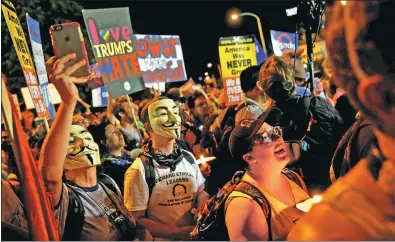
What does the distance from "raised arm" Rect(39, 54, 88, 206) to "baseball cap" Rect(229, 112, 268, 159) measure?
99 centimetres

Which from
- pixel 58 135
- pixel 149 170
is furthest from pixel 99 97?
pixel 58 135

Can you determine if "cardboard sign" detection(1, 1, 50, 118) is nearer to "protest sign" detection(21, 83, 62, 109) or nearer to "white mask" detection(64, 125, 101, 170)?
"white mask" detection(64, 125, 101, 170)

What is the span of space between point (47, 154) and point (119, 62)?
4576mm

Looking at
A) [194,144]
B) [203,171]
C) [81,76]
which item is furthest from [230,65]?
[81,76]

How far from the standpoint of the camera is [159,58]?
35.3 feet

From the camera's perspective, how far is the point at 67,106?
3.55 metres

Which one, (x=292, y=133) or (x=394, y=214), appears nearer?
(x=394, y=214)

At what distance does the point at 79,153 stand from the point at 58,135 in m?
0.76

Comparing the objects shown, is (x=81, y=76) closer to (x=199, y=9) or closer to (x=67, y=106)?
(x=67, y=106)

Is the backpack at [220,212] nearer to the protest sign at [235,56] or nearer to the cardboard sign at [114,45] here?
the cardboard sign at [114,45]

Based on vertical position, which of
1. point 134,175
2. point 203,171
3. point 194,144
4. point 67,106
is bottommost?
point 194,144

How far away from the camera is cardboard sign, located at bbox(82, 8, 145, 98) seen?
25.5ft

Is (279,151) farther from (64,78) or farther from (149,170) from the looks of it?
(149,170)

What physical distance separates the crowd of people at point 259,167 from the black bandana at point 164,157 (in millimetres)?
14
